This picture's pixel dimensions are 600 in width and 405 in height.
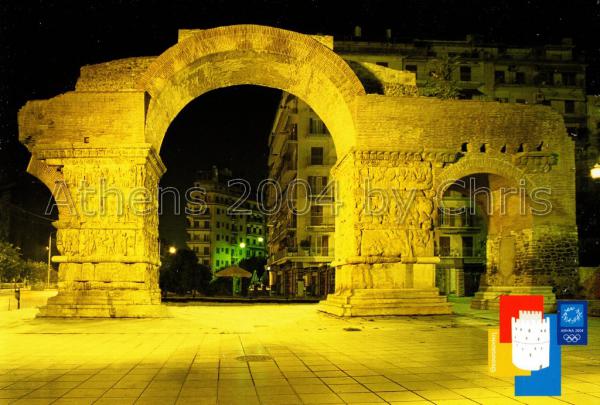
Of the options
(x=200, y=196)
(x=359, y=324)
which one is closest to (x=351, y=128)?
(x=359, y=324)

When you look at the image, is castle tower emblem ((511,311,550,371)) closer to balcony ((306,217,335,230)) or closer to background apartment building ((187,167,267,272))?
balcony ((306,217,335,230))

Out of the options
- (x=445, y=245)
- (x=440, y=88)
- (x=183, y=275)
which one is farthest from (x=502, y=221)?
(x=183, y=275)

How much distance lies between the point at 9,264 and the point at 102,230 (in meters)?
42.6

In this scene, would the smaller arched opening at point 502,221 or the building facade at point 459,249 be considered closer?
the smaller arched opening at point 502,221

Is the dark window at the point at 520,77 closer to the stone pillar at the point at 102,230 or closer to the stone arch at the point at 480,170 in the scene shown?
the stone arch at the point at 480,170

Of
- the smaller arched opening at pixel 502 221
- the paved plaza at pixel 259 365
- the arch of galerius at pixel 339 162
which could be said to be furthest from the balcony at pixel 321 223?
the paved plaza at pixel 259 365

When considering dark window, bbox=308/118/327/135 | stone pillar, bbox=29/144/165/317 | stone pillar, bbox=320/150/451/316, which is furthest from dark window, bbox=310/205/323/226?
stone pillar, bbox=29/144/165/317

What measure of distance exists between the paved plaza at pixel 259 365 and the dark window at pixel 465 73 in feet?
114

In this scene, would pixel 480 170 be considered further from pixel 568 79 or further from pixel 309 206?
pixel 568 79

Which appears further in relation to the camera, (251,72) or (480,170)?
(251,72)

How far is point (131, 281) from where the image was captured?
50.7 ft

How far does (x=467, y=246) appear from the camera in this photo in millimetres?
40094

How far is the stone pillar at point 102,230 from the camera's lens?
1527 centimetres

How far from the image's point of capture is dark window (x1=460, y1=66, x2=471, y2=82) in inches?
1767
